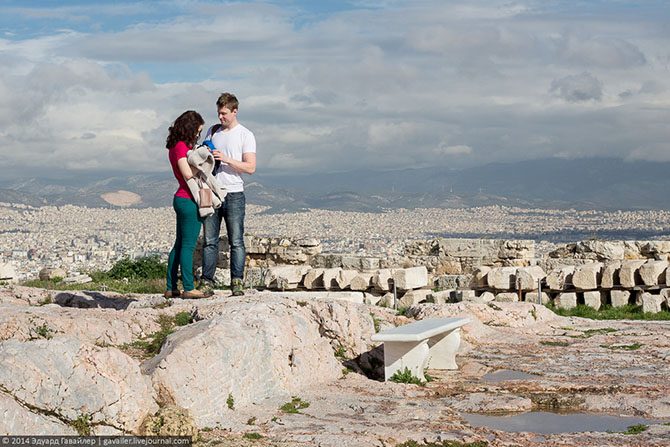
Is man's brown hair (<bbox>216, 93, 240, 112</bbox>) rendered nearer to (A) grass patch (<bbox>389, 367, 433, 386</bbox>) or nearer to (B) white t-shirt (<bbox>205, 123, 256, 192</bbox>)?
(B) white t-shirt (<bbox>205, 123, 256, 192</bbox>)

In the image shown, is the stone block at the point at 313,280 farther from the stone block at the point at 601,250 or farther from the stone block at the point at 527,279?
the stone block at the point at 601,250

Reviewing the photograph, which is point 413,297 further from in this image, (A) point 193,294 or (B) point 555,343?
(A) point 193,294

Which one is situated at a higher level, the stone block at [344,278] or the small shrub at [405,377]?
the stone block at [344,278]

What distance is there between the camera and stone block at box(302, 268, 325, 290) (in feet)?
67.1

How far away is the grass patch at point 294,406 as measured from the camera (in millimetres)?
9438

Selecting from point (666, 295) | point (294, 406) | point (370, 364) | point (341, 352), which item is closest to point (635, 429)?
point (294, 406)

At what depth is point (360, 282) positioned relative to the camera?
20297 millimetres

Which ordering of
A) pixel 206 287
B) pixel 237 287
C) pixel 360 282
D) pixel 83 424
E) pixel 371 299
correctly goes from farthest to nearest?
pixel 360 282 < pixel 371 299 < pixel 206 287 < pixel 237 287 < pixel 83 424

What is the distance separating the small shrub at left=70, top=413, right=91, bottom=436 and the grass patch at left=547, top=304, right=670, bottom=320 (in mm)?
12050

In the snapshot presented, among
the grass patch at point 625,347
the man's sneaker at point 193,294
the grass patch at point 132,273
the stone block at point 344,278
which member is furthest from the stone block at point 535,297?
the man's sneaker at point 193,294

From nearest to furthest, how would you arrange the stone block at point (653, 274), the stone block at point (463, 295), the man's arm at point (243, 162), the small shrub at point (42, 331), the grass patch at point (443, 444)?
1. the grass patch at point (443, 444)
2. the small shrub at point (42, 331)
3. the man's arm at point (243, 162)
4. the stone block at point (653, 274)
5. the stone block at point (463, 295)

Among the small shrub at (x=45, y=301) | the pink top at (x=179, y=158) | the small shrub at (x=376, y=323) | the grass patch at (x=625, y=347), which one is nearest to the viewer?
the pink top at (x=179, y=158)

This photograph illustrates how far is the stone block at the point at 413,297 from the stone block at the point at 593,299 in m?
3.16

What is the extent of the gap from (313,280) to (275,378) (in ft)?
34.3
